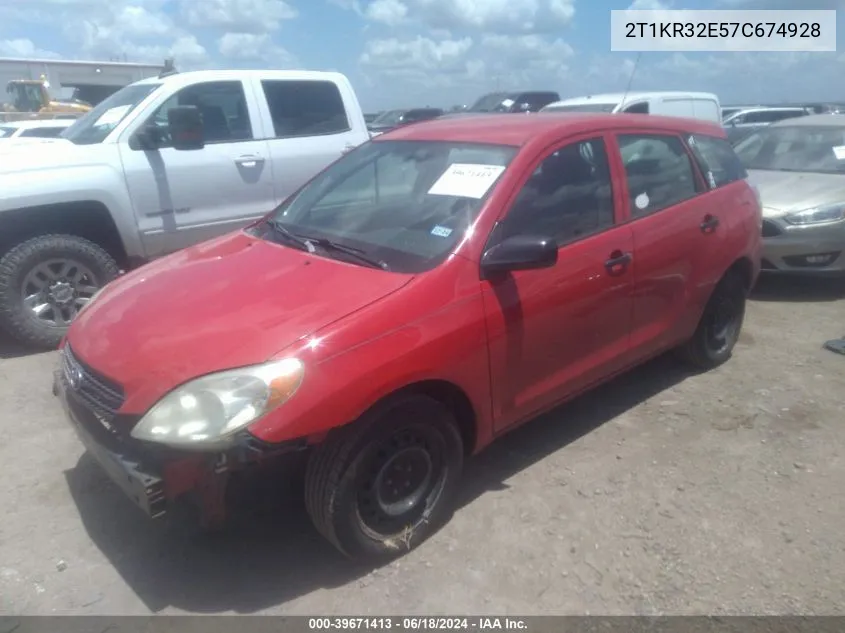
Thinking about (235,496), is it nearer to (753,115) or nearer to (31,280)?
(31,280)

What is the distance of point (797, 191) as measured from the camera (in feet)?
21.8

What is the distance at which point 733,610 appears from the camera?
8.56 ft

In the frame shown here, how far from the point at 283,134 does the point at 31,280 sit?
2504 millimetres

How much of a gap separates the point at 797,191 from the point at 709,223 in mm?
3142

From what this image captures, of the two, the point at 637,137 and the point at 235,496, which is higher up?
the point at 637,137

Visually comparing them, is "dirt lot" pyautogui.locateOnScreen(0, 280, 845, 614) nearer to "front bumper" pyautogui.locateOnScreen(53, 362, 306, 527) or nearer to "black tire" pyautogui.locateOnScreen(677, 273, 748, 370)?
"front bumper" pyautogui.locateOnScreen(53, 362, 306, 527)

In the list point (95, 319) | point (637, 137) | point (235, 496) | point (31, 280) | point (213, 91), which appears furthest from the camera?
point (213, 91)

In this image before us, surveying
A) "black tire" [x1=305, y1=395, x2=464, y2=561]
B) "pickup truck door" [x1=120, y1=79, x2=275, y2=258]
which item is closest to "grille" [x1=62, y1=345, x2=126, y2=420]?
"black tire" [x1=305, y1=395, x2=464, y2=561]

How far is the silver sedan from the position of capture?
6.29m

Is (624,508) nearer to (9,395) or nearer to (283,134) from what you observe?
(9,395)

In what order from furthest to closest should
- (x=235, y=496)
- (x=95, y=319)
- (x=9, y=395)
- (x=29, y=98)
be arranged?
1. (x=29, y=98)
2. (x=9, y=395)
3. (x=95, y=319)
4. (x=235, y=496)

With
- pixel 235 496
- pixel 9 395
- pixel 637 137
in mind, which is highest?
pixel 637 137

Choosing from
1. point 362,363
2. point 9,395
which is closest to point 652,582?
point 362,363

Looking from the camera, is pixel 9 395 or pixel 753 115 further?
pixel 753 115
